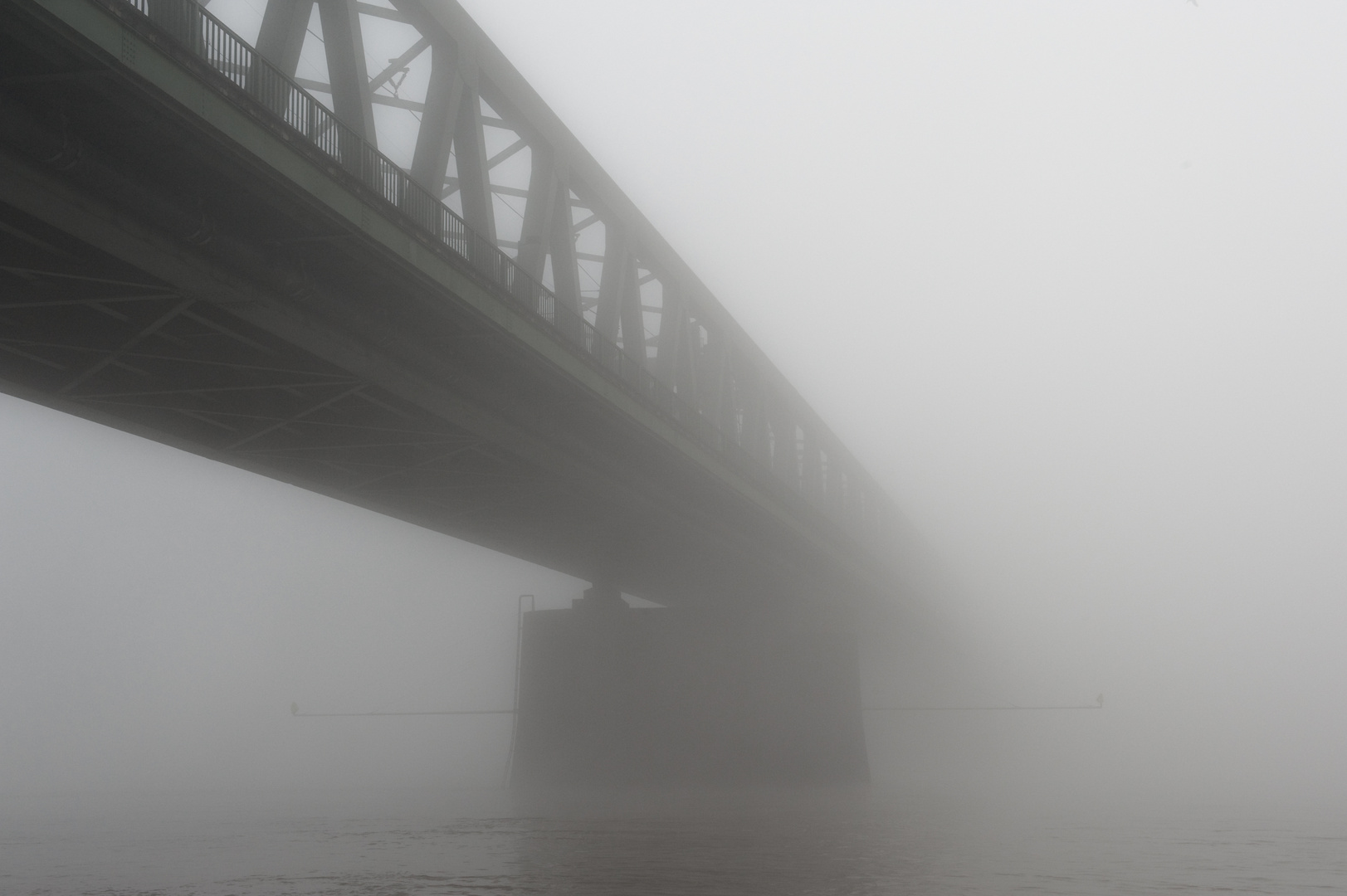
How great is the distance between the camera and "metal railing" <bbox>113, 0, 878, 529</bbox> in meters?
15.5

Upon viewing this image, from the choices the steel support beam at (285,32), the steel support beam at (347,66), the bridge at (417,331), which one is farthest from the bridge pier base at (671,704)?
the steel support beam at (285,32)

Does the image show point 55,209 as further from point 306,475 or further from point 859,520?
point 859,520

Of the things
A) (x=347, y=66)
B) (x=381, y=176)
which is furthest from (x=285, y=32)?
(x=381, y=176)

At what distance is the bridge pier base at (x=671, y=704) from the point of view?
170 feet

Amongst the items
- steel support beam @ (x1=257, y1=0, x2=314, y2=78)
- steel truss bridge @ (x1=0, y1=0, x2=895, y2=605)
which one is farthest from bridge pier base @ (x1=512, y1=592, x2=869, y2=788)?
steel support beam @ (x1=257, y1=0, x2=314, y2=78)

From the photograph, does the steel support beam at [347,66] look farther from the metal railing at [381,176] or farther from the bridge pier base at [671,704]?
the bridge pier base at [671,704]

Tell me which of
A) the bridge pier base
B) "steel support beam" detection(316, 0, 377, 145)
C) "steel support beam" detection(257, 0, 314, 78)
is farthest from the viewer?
the bridge pier base

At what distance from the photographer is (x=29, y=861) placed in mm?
20875

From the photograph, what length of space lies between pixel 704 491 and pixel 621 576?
53.6 feet

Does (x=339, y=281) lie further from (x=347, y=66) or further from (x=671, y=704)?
(x=671, y=704)

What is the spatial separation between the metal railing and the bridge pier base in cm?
2021

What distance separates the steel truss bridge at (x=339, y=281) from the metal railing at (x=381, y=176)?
0.05m

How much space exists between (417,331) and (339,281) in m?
2.54

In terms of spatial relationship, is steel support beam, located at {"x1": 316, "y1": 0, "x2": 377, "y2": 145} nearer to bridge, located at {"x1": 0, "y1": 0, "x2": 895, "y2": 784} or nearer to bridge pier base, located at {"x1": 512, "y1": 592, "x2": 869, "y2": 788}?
bridge, located at {"x1": 0, "y1": 0, "x2": 895, "y2": 784}
